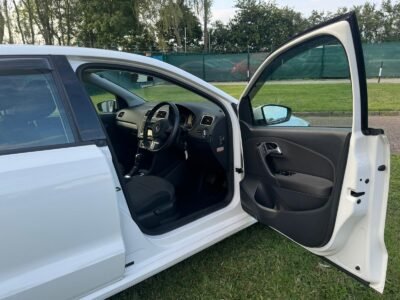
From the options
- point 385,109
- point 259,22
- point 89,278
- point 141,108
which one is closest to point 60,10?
point 259,22

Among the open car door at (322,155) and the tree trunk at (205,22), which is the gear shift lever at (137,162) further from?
the tree trunk at (205,22)

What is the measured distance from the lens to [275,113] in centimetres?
246

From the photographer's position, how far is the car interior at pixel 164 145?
2443 mm

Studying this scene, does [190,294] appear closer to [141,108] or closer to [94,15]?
[141,108]

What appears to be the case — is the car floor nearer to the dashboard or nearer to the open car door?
the dashboard

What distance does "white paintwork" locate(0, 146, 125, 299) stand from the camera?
1.42 m

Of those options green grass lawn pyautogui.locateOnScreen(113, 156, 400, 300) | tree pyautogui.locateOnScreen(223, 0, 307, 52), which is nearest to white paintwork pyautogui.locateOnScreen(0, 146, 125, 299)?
green grass lawn pyautogui.locateOnScreen(113, 156, 400, 300)

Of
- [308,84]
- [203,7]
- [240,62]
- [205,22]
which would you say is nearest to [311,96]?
[308,84]

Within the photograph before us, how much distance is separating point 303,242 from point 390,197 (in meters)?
1.82

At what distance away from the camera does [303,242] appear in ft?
6.90

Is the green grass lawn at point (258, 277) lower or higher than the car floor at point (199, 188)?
lower

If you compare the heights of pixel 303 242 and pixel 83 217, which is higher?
pixel 83 217

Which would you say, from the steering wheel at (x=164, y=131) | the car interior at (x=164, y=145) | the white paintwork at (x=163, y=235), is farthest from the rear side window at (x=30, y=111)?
the steering wheel at (x=164, y=131)

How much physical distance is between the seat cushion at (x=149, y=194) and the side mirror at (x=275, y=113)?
2.86ft
